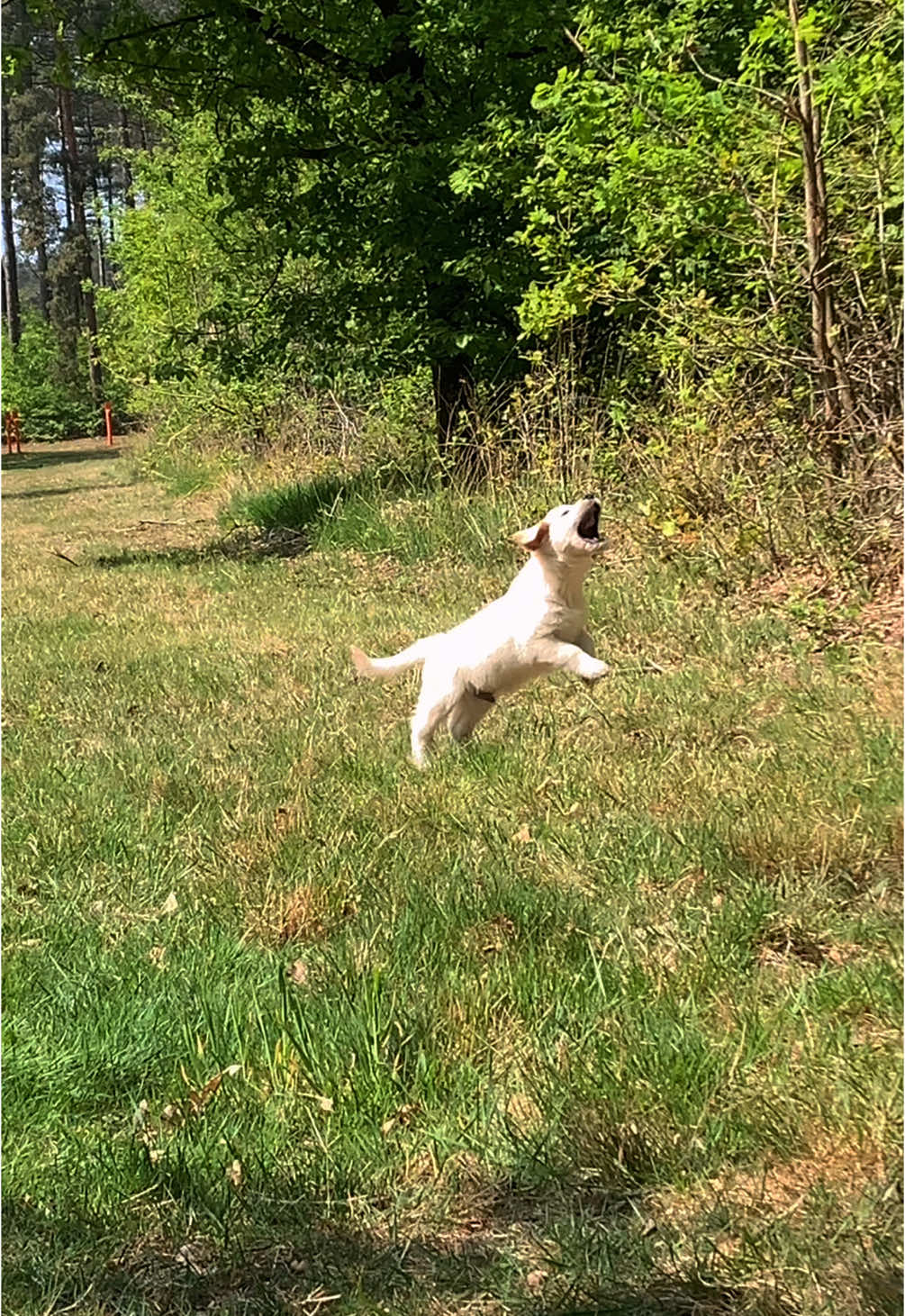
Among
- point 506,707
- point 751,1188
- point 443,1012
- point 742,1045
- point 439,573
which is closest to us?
point 751,1188

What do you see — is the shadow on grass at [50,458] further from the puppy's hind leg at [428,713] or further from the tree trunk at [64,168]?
the puppy's hind leg at [428,713]

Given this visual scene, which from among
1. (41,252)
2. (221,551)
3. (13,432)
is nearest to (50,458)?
(13,432)

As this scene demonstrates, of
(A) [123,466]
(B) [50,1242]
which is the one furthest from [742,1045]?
(A) [123,466]

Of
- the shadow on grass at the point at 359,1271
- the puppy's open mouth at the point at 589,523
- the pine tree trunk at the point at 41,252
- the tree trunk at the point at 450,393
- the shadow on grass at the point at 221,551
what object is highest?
the pine tree trunk at the point at 41,252

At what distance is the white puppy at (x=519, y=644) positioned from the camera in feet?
11.9

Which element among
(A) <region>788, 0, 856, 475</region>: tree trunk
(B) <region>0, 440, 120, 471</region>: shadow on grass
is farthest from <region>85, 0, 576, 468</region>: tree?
(B) <region>0, 440, 120, 471</region>: shadow on grass

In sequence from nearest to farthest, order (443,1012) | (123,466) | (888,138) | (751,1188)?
(751,1188) < (443,1012) < (888,138) < (123,466)

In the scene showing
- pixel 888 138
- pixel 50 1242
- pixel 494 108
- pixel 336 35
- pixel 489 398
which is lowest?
pixel 50 1242

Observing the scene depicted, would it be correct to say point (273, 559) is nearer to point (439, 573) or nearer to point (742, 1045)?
point (439, 573)

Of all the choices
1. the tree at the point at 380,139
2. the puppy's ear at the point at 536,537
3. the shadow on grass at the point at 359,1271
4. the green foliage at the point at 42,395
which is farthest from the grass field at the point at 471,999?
the green foliage at the point at 42,395

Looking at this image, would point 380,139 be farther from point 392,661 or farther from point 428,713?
point 428,713

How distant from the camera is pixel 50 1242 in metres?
1.92

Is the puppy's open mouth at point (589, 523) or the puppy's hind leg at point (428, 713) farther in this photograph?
the puppy's hind leg at point (428, 713)

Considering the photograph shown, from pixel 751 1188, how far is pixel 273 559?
24.4 feet
